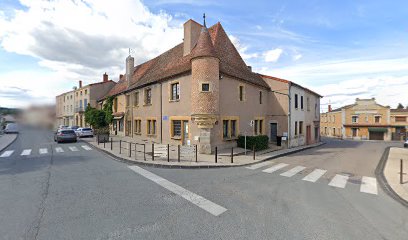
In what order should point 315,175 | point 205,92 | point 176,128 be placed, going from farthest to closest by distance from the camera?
point 176,128
point 205,92
point 315,175

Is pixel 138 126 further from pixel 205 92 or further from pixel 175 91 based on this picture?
pixel 205 92

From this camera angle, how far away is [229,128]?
16.4m

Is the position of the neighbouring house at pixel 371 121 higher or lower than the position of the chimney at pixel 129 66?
lower

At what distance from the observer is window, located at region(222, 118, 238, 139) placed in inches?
636

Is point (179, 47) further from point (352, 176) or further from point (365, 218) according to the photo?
point (365, 218)

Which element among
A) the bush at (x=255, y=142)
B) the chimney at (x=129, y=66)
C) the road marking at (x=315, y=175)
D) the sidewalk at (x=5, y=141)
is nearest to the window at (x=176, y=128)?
the bush at (x=255, y=142)

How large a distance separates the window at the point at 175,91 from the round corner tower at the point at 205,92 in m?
2.80

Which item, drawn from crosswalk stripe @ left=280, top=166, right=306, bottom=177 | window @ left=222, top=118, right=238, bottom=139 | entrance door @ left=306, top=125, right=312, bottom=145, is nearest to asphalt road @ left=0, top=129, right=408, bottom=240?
crosswalk stripe @ left=280, top=166, right=306, bottom=177

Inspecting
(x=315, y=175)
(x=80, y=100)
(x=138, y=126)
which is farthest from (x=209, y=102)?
(x=80, y=100)

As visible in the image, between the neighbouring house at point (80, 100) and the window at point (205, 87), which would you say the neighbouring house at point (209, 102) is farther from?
the neighbouring house at point (80, 100)

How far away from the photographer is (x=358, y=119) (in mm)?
43625

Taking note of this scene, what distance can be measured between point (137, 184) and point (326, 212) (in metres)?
5.81

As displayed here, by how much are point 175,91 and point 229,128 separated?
5541 mm

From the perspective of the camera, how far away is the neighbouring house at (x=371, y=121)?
41.1 meters
